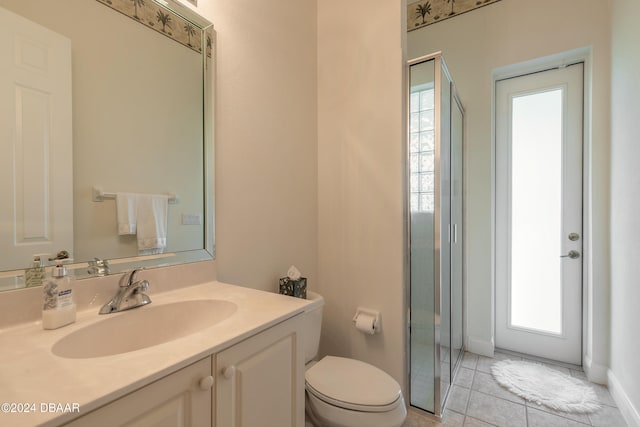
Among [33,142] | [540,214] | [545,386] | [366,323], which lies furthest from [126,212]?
[540,214]

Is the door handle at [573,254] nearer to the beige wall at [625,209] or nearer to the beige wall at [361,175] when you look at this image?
the beige wall at [625,209]

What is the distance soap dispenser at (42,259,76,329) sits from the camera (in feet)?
2.39

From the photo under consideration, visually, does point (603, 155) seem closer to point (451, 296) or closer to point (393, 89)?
point (451, 296)

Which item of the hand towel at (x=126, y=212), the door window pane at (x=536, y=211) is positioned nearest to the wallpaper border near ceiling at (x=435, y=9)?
the door window pane at (x=536, y=211)

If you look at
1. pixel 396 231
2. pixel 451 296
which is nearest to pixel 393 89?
pixel 396 231

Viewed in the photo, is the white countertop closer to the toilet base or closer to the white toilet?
the white toilet

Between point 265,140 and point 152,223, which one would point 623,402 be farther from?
point 152,223

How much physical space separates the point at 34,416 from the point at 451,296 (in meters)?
2.06

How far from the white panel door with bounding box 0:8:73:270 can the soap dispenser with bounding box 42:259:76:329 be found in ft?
0.36

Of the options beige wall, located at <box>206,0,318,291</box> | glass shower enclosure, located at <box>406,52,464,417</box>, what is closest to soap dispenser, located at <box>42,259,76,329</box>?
beige wall, located at <box>206,0,318,291</box>

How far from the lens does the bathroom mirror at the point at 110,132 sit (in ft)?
2.57

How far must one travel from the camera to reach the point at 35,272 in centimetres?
78

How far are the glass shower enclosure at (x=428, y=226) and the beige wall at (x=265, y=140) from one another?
65cm

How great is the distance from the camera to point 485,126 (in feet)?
7.57
